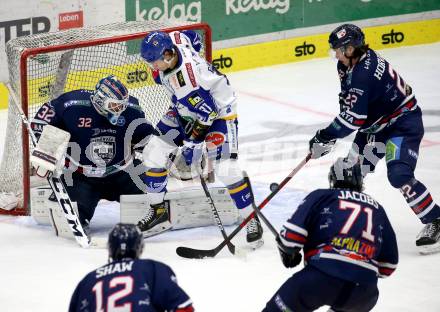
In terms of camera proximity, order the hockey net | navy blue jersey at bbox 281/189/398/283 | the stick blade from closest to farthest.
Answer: navy blue jersey at bbox 281/189/398/283 → the stick blade → the hockey net

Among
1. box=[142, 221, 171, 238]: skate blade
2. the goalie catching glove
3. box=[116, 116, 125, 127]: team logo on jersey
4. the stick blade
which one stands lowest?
the stick blade

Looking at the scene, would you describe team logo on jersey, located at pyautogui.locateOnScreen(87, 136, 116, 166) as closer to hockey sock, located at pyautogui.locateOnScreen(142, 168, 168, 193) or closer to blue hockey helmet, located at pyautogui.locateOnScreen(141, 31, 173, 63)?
hockey sock, located at pyautogui.locateOnScreen(142, 168, 168, 193)

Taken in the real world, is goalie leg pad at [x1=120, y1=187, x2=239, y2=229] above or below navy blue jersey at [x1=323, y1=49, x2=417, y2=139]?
below

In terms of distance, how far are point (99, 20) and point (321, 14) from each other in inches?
90.8

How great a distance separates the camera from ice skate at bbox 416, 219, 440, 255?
6.22 meters

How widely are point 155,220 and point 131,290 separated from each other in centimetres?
275

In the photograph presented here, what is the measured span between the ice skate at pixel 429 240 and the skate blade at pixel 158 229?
1.40 metres

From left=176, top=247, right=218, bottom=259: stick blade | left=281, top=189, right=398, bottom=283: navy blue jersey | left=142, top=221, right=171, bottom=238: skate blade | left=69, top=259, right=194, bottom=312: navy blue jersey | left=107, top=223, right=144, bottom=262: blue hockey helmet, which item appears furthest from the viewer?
left=142, top=221, right=171, bottom=238: skate blade

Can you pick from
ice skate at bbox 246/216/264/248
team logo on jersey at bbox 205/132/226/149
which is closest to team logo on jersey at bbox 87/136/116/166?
team logo on jersey at bbox 205/132/226/149

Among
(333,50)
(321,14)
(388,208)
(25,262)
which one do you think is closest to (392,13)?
(321,14)

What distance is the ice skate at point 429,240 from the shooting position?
6219 millimetres

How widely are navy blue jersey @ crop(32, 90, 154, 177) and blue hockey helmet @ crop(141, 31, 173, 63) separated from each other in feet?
2.14

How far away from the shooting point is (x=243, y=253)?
6.19 metres

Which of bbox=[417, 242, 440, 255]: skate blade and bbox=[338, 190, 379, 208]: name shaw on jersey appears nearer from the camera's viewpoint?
bbox=[338, 190, 379, 208]: name shaw on jersey
